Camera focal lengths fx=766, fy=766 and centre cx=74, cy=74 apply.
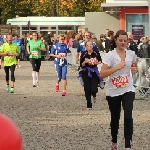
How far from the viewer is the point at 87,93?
17594 millimetres

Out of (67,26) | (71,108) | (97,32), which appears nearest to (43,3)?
(67,26)

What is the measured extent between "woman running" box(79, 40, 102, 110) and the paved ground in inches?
16.7

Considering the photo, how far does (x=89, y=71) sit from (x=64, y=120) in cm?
267

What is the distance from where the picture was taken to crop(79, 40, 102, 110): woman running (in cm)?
1744

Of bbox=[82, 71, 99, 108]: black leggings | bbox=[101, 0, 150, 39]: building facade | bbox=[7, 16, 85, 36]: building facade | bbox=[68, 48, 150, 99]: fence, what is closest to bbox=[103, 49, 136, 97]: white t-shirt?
bbox=[82, 71, 99, 108]: black leggings

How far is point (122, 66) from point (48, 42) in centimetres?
4026

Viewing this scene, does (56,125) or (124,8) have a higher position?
(124,8)

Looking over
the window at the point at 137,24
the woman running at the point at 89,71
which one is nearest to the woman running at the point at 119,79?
the woman running at the point at 89,71

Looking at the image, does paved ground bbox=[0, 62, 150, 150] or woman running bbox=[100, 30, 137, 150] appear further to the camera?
paved ground bbox=[0, 62, 150, 150]

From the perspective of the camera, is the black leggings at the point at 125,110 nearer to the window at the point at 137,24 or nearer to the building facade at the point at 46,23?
the window at the point at 137,24

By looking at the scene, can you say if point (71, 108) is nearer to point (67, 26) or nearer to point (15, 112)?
point (15, 112)

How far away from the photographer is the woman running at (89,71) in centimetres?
1744

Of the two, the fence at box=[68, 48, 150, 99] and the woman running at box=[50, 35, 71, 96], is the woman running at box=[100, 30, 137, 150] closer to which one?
the fence at box=[68, 48, 150, 99]

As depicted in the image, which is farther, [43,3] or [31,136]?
[43,3]
